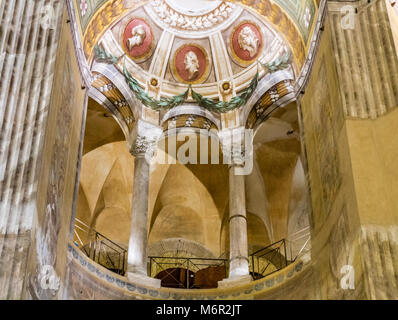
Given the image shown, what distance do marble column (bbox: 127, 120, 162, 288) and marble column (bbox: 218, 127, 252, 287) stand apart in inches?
68.0

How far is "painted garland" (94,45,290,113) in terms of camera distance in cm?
1661

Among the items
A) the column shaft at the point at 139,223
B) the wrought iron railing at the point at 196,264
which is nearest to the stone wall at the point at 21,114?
the column shaft at the point at 139,223

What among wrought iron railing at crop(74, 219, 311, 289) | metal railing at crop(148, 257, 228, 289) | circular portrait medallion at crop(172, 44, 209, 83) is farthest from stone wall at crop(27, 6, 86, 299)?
metal railing at crop(148, 257, 228, 289)

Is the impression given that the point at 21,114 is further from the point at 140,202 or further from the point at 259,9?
the point at 259,9

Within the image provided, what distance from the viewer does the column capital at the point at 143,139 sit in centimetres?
1681

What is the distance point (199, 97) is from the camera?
59.1 feet

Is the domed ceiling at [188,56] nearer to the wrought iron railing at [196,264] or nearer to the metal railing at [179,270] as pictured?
the wrought iron railing at [196,264]

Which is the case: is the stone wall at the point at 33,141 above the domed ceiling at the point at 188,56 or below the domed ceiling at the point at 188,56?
below

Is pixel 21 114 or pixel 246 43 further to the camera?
pixel 246 43

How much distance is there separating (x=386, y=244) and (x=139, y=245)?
23.1 feet

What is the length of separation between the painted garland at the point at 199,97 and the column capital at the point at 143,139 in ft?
2.04

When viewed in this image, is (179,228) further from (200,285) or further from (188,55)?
(188,55)

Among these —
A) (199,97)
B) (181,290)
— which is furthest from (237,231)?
(199,97)

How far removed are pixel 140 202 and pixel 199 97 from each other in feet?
11.7
